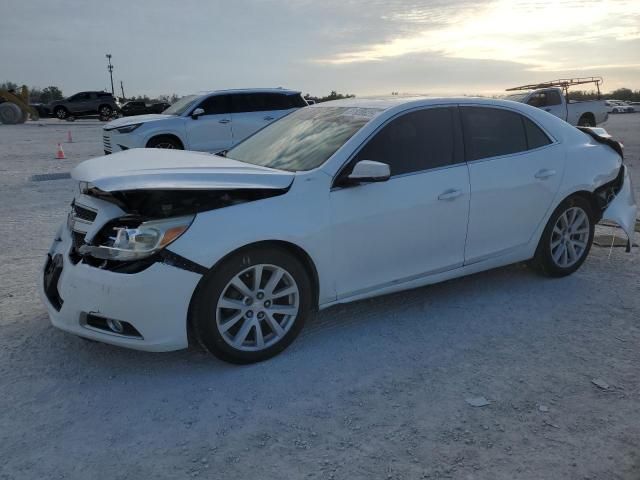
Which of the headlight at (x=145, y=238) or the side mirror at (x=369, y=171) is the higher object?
the side mirror at (x=369, y=171)

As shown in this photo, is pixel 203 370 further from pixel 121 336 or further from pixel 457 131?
pixel 457 131

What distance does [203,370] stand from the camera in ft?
11.6

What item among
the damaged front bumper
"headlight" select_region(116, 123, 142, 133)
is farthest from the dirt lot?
"headlight" select_region(116, 123, 142, 133)

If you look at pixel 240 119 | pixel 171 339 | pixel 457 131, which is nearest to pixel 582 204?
pixel 457 131

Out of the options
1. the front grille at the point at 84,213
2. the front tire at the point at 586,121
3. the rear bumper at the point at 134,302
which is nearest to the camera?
the rear bumper at the point at 134,302

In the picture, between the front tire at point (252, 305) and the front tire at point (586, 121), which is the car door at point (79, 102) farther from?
the front tire at point (252, 305)

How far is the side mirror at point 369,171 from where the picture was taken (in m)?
3.64

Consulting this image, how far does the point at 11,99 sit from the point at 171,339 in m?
34.4

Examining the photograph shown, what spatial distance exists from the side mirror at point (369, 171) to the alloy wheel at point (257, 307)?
0.78 meters

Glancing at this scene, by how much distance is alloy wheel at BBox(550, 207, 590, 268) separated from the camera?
4.95 meters

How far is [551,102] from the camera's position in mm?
17984

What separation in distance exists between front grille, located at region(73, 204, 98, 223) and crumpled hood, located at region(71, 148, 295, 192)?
20 centimetres

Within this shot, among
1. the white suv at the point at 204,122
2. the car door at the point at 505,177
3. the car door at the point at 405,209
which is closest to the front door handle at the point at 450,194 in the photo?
the car door at the point at 405,209

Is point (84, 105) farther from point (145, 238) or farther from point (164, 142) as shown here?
point (145, 238)
